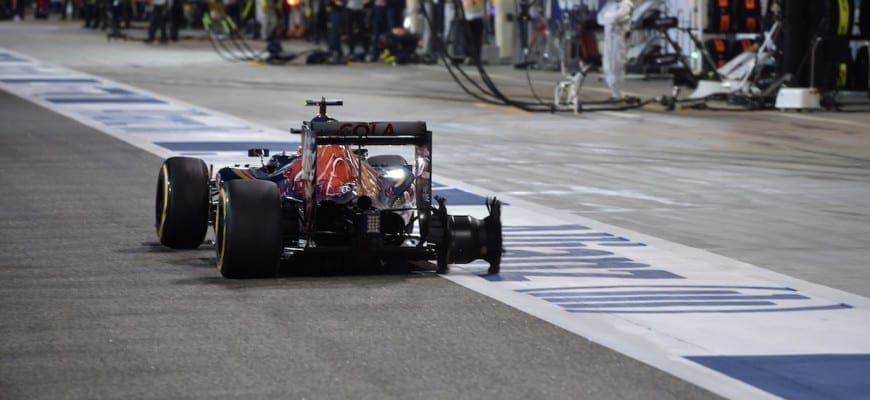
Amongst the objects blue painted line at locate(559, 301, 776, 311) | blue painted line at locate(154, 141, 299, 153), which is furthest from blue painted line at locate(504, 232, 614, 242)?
blue painted line at locate(154, 141, 299, 153)

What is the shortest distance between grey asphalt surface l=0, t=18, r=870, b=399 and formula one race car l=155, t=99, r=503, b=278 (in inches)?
7.5

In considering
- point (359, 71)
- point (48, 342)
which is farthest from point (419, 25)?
point (48, 342)

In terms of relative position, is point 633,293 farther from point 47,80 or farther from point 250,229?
point 47,80

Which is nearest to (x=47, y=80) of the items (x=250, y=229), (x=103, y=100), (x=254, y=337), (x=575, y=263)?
(x=103, y=100)

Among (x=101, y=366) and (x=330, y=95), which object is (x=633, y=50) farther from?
(x=101, y=366)

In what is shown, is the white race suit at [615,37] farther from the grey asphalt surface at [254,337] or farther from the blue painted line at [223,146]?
the grey asphalt surface at [254,337]

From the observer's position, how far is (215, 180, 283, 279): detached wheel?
972cm

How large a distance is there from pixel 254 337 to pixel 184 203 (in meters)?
2.84

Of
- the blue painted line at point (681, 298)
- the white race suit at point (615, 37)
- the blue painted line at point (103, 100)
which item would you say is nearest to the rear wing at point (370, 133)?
the blue painted line at point (681, 298)

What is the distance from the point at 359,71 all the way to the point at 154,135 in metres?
13.4

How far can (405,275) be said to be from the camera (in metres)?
10.4

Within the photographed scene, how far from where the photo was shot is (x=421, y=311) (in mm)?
9172

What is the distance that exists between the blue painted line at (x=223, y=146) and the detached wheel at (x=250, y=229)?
861 cm

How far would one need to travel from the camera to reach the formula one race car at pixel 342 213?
9797mm
